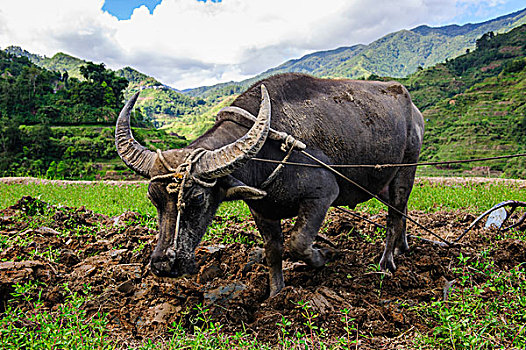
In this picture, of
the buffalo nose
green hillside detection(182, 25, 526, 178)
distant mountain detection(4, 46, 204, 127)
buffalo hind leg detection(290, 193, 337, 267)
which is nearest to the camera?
the buffalo nose

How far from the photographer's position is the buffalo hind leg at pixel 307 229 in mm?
3320

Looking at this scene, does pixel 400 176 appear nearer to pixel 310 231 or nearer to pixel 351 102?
pixel 351 102

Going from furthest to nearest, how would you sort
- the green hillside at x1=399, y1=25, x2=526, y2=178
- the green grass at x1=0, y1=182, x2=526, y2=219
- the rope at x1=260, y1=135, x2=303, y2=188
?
the green hillside at x1=399, y1=25, x2=526, y2=178, the green grass at x1=0, y1=182, x2=526, y2=219, the rope at x1=260, y1=135, x2=303, y2=188

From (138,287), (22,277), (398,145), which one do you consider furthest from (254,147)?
(22,277)

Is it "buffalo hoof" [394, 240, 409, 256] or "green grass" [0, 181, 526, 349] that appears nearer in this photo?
"green grass" [0, 181, 526, 349]

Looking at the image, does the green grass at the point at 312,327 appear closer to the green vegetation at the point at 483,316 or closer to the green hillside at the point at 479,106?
the green vegetation at the point at 483,316

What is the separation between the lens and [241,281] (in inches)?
152

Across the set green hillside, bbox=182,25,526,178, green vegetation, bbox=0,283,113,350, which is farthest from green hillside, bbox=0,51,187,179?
green hillside, bbox=182,25,526,178

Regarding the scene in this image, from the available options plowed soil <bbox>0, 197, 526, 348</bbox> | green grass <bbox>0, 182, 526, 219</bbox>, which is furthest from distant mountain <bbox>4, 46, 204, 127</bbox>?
plowed soil <bbox>0, 197, 526, 348</bbox>

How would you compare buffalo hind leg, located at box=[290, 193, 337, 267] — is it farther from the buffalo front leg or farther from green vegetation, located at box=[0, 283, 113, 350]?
green vegetation, located at box=[0, 283, 113, 350]

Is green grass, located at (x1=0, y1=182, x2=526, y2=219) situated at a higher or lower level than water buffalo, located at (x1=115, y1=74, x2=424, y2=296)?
lower

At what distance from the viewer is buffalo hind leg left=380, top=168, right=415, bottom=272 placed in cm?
452

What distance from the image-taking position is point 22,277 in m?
3.41

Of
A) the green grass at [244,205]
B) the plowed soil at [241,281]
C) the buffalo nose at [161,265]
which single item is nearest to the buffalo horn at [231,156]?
the buffalo nose at [161,265]
